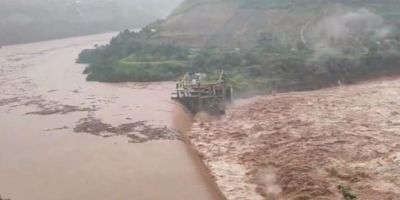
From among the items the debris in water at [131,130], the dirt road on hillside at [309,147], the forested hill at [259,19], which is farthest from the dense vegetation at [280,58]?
the debris in water at [131,130]

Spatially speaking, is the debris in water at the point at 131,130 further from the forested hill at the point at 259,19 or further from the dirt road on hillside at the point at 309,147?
the forested hill at the point at 259,19

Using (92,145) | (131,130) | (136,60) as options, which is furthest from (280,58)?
(92,145)

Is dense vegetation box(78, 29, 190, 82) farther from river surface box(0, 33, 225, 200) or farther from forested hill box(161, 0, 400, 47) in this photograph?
forested hill box(161, 0, 400, 47)

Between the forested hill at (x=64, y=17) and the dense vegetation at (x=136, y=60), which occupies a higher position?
the forested hill at (x=64, y=17)

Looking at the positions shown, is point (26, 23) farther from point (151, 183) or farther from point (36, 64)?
point (151, 183)

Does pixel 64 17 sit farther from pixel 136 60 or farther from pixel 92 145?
pixel 92 145

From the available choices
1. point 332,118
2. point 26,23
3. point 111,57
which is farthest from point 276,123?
point 26,23
